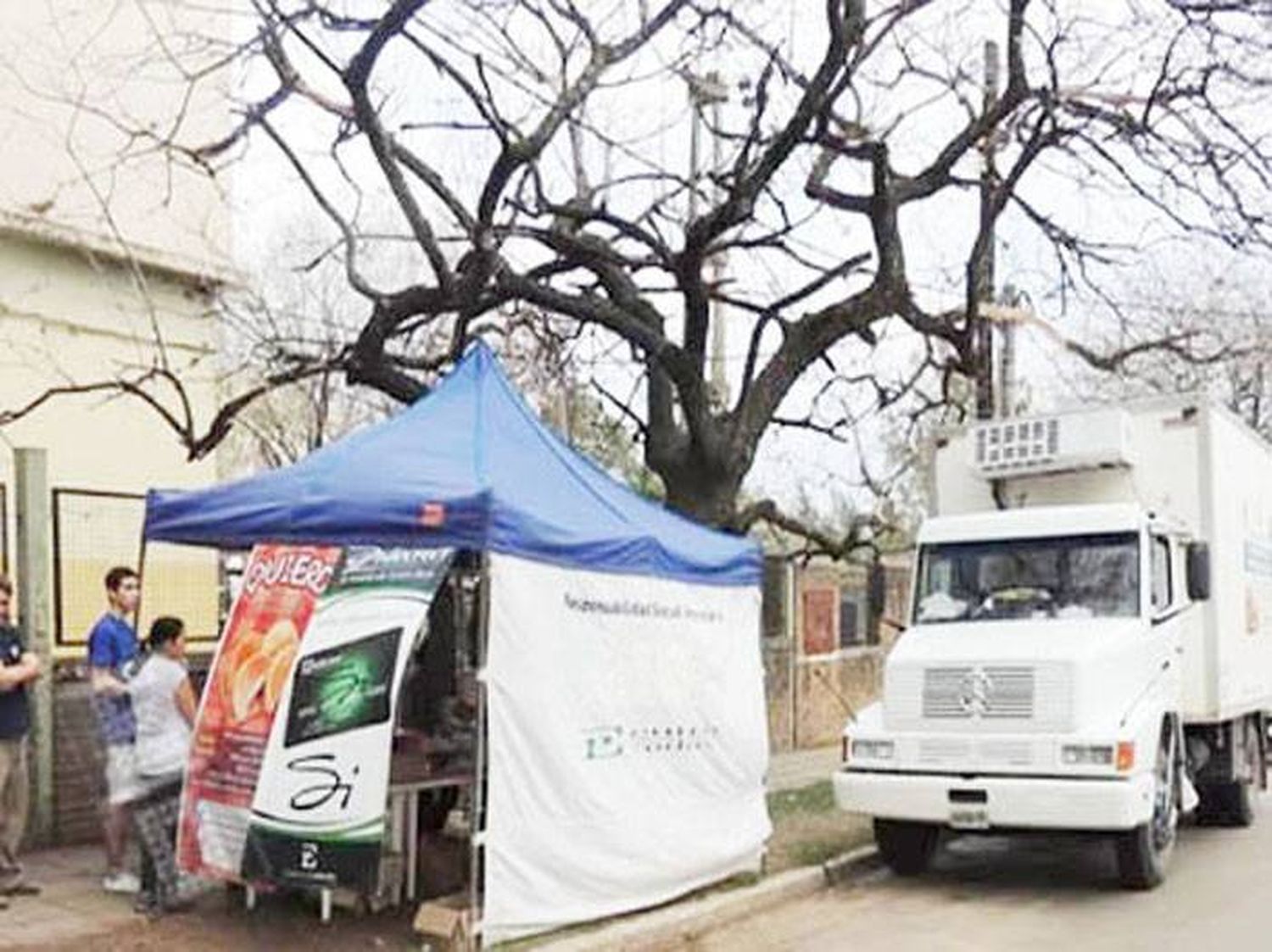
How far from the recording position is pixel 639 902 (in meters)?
9.23

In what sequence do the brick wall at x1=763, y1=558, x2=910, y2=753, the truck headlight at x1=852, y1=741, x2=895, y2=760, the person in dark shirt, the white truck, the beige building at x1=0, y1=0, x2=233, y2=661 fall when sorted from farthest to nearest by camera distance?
the brick wall at x1=763, y1=558, x2=910, y2=753 < the beige building at x1=0, y1=0, x2=233, y2=661 < the truck headlight at x1=852, y1=741, x2=895, y2=760 < the white truck < the person in dark shirt

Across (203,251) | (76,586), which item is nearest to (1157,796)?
(76,586)

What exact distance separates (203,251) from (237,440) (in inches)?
Result: 564

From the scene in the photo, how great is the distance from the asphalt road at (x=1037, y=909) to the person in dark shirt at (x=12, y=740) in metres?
4.10

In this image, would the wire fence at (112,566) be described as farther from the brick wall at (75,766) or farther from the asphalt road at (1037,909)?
the asphalt road at (1037,909)

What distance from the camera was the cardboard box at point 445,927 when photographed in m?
8.08

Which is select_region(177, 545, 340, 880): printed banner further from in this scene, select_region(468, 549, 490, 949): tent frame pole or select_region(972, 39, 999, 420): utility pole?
select_region(972, 39, 999, 420): utility pole

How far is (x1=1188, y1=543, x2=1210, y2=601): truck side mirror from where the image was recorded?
11578mm

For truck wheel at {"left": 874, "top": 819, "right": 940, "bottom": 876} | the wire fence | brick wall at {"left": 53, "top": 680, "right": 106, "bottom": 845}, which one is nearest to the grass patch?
truck wheel at {"left": 874, "top": 819, "right": 940, "bottom": 876}

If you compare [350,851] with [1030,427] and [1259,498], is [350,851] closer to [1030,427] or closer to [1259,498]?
[1030,427]

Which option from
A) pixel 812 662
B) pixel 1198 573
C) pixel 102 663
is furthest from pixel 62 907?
pixel 812 662

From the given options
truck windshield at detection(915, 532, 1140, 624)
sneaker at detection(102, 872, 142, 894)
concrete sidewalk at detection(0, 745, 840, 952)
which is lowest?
concrete sidewalk at detection(0, 745, 840, 952)

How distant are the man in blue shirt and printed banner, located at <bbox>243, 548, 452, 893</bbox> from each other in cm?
132

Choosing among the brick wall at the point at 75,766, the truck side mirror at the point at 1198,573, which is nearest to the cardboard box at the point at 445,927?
the brick wall at the point at 75,766
